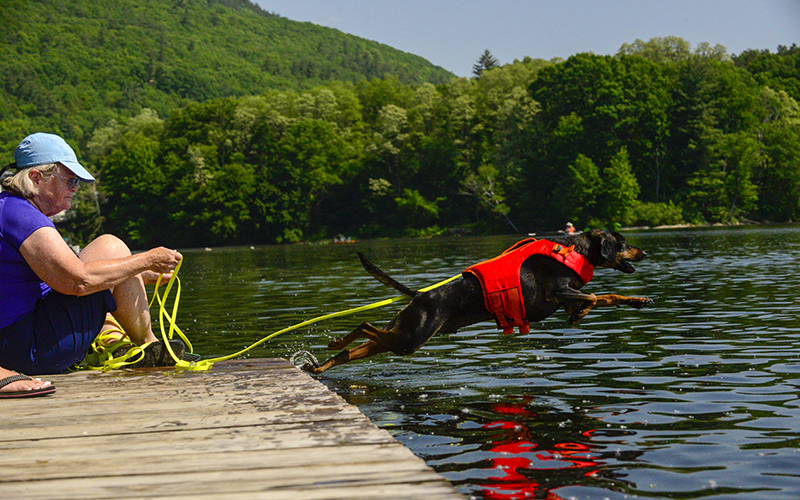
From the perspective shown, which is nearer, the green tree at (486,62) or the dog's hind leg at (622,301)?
the dog's hind leg at (622,301)

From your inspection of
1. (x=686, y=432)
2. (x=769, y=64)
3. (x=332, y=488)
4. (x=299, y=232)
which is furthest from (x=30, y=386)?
(x=769, y=64)

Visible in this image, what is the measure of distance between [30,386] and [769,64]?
3760 inches

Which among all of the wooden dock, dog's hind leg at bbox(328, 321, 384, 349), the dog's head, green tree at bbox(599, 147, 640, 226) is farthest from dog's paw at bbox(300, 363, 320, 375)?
green tree at bbox(599, 147, 640, 226)

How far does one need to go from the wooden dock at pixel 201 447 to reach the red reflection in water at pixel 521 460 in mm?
891

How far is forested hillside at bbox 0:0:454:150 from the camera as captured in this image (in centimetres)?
13075

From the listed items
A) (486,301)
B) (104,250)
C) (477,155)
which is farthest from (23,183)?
(477,155)

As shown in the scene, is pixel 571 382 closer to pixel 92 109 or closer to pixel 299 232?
pixel 299 232

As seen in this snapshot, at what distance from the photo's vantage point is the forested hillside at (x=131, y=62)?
13075 cm

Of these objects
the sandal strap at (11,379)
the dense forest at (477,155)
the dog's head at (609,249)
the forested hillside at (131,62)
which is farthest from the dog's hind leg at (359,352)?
the forested hillside at (131,62)

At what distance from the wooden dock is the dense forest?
6301cm

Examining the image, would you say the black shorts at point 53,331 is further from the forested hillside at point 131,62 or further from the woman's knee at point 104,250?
the forested hillside at point 131,62

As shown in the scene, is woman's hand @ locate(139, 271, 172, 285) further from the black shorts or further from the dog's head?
the dog's head

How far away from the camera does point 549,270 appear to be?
723cm

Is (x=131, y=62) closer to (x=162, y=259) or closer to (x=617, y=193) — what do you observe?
(x=617, y=193)
